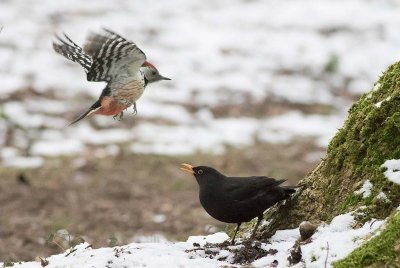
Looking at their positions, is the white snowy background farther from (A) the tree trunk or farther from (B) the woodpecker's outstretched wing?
(B) the woodpecker's outstretched wing

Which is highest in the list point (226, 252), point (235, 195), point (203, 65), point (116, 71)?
point (203, 65)

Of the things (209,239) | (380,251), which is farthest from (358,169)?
(209,239)

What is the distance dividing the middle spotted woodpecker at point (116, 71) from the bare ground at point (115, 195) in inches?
170

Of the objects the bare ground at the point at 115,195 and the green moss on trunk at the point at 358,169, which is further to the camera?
the bare ground at the point at 115,195

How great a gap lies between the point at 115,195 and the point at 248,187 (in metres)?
4.84

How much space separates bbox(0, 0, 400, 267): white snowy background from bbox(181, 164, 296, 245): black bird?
18.7ft

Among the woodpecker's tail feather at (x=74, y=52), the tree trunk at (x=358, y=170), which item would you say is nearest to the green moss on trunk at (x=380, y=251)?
the tree trunk at (x=358, y=170)

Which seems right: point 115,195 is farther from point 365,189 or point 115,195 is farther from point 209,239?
point 365,189

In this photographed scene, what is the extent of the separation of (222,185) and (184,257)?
0.51 metres

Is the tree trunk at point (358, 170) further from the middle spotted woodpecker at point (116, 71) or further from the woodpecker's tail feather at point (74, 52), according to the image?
the woodpecker's tail feather at point (74, 52)

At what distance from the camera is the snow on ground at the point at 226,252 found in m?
3.77

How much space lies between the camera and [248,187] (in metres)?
4.43

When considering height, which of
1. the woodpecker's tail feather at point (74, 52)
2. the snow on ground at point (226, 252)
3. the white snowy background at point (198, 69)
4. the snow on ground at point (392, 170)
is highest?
the white snowy background at point (198, 69)

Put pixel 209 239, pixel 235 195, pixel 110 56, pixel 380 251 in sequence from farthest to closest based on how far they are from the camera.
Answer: pixel 209 239 < pixel 235 195 < pixel 380 251 < pixel 110 56
